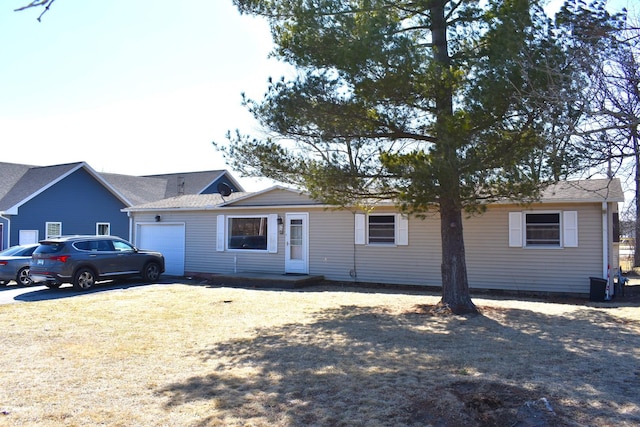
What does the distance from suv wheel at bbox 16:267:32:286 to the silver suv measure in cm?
55

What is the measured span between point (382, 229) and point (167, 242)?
345 inches

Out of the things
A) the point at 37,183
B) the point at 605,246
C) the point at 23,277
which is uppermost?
the point at 37,183

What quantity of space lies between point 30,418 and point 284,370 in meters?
2.56

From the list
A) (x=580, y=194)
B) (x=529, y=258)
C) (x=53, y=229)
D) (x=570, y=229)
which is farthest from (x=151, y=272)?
(x=580, y=194)

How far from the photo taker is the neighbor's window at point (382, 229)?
1522 cm

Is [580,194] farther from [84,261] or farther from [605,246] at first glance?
[84,261]

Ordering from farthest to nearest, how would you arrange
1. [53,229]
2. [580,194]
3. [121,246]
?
[53,229]
[121,246]
[580,194]

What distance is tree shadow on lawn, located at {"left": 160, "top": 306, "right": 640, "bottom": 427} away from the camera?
4.27 m

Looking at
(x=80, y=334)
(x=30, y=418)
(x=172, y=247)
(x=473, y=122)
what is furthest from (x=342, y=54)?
(x=172, y=247)

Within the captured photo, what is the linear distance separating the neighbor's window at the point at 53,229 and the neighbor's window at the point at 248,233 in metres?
9.89

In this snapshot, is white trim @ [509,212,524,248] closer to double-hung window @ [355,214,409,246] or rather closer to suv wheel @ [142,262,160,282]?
double-hung window @ [355,214,409,246]

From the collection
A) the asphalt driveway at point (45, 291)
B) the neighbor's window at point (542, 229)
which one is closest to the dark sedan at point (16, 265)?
the asphalt driveway at point (45, 291)

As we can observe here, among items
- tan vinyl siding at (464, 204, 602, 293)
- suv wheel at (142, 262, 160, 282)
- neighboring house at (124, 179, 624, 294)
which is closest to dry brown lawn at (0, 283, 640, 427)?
tan vinyl siding at (464, 204, 602, 293)

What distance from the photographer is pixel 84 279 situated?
14359mm
